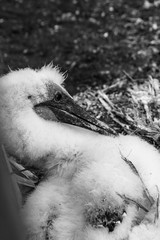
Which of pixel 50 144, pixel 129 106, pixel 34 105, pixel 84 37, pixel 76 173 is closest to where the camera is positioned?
pixel 76 173

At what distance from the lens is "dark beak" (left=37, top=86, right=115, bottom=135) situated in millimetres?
2646

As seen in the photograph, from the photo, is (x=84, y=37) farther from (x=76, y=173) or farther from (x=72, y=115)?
(x=76, y=173)

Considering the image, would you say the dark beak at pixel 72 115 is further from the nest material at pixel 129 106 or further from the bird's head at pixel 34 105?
the nest material at pixel 129 106

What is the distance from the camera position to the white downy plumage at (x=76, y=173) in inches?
80.7

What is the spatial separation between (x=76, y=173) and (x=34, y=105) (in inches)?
20.8

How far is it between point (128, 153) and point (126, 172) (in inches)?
5.1

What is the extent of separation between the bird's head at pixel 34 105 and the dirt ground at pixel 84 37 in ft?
4.28

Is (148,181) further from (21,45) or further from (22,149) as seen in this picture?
(21,45)

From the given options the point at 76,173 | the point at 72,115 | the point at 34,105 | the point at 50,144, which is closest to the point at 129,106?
the point at 72,115

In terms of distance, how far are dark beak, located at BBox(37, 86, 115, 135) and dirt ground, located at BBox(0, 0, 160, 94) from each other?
4.24 ft

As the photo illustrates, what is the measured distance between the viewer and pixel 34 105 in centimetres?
261

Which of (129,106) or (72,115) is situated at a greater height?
(72,115)

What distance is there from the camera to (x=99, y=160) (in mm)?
→ 2203

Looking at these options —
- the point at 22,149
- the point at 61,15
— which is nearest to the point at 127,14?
the point at 61,15
